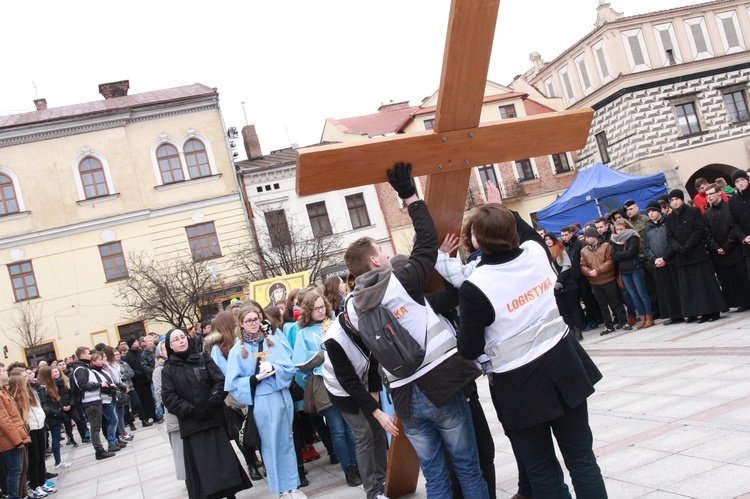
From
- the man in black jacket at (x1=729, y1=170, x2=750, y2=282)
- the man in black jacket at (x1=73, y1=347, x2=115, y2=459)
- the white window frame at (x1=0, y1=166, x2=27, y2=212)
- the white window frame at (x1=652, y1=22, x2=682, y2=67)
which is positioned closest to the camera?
the man in black jacket at (x1=729, y1=170, x2=750, y2=282)

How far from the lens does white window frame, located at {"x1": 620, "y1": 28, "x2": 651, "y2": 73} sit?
34.2 meters

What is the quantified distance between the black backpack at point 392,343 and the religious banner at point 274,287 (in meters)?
12.8

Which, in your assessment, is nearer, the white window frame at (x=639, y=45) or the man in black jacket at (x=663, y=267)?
the man in black jacket at (x=663, y=267)

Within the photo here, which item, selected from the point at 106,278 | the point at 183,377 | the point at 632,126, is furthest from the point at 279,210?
the point at 183,377

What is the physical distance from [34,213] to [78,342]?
627 cm

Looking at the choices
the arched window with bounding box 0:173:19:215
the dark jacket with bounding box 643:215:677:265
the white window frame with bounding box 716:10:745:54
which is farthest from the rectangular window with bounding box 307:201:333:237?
the dark jacket with bounding box 643:215:677:265

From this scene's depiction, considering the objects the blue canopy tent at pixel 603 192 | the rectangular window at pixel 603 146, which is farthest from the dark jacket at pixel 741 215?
the rectangular window at pixel 603 146

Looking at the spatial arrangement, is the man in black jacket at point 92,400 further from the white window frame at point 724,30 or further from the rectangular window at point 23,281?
the white window frame at point 724,30

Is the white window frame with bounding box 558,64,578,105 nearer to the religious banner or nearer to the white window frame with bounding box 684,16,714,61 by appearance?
the white window frame with bounding box 684,16,714,61

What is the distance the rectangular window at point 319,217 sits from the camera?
36.7m

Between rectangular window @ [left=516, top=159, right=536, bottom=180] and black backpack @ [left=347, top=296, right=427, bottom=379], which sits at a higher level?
rectangular window @ [left=516, top=159, right=536, bottom=180]

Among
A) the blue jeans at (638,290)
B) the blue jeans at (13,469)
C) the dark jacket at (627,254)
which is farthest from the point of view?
the blue jeans at (638,290)

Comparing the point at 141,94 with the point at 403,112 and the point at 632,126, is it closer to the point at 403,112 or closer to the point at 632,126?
the point at 403,112

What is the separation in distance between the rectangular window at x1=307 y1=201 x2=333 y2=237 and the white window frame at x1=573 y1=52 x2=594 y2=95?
15.3 m
